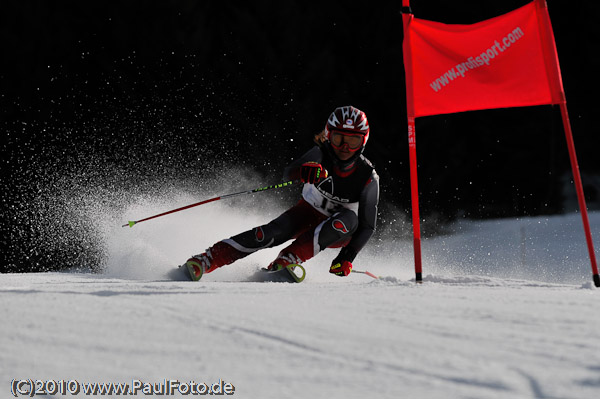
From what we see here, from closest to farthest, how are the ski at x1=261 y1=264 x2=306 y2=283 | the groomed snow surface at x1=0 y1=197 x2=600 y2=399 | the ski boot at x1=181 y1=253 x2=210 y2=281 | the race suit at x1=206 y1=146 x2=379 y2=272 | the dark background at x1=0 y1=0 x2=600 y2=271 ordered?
1. the groomed snow surface at x1=0 y1=197 x2=600 y2=399
2. the ski boot at x1=181 y1=253 x2=210 y2=281
3. the ski at x1=261 y1=264 x2=306 y2=283
4. the race suit at x1=206 y1=146 x2=379 y2=272
5. the dark background at x1=0 y1=0 x2=600 y2=271

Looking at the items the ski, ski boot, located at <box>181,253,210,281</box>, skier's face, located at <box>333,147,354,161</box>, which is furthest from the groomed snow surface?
skier's face, located at <box>333,147,354,161</box>

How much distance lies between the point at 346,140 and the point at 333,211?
565 millimetres

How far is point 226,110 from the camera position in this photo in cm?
1159

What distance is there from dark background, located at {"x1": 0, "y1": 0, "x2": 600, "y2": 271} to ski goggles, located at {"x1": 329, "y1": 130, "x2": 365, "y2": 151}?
250 inches

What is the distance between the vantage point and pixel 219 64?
465 inches

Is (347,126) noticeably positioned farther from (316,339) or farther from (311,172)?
(316,339)

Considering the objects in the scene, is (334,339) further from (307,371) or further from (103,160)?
(103,160)

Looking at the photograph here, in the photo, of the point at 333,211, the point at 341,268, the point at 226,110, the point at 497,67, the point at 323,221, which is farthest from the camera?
the point at 226,110

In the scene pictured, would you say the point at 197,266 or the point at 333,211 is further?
the point at 333,211

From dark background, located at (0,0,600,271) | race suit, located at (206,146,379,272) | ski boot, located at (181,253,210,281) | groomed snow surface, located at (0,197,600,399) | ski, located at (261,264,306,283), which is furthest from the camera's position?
dark background, located at (0,0,600,271)

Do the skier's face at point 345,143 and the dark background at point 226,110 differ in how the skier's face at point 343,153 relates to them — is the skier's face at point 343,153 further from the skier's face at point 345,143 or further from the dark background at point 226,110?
the dark background at point 226,110

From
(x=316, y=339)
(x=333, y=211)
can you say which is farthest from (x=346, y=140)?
(x=316, y=339)

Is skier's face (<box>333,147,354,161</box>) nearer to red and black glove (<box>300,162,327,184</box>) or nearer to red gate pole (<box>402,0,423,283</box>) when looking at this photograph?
red and black glove (<box>300,162,327,184</box>)

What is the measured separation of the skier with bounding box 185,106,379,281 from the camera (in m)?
4.52
